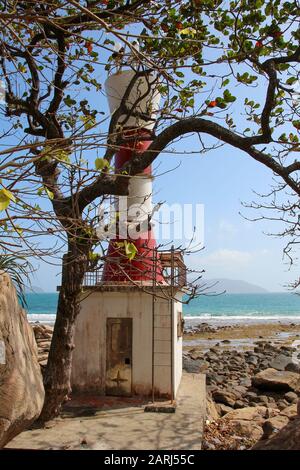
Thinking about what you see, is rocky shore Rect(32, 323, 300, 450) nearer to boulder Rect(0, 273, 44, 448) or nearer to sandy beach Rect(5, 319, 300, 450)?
sandy beach Rect(5, 319, 300, 450)

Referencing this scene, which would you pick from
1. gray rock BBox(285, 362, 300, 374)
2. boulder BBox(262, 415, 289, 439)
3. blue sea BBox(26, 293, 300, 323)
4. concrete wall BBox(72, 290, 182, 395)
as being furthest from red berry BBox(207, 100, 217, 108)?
blue sea BBox(26, 293, 300, 323)

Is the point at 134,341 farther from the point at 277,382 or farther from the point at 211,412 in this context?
the point at 277,382

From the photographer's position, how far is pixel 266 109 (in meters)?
6.67

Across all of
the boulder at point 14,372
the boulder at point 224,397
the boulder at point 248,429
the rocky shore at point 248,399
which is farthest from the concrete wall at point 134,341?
the boulder at point 14,372

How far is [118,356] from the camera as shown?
9.87 m

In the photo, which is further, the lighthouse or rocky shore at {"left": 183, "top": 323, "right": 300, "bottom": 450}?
the lighthouse

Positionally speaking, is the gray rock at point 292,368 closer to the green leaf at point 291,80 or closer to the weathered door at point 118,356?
the weathered door at point 118,356

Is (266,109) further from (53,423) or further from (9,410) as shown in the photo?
(53,423)

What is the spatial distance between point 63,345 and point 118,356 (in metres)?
2.32

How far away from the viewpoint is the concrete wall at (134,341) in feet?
31.6

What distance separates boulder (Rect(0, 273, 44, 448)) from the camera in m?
3.58

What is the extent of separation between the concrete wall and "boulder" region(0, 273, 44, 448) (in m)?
5.62

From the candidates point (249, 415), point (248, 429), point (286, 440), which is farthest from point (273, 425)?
point (286, 440)

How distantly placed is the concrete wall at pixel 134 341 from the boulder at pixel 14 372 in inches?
221
